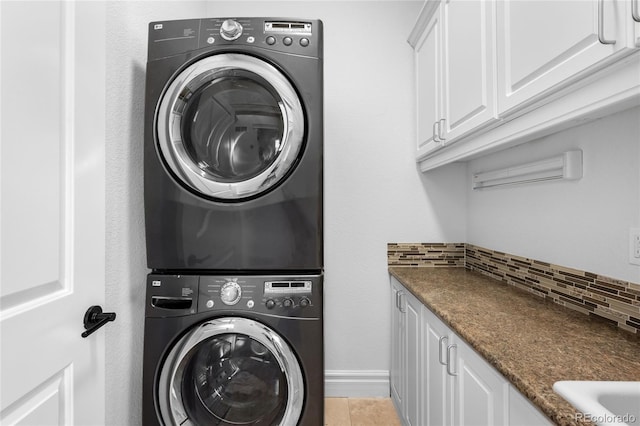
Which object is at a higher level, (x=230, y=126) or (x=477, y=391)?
(x=230, y=126)

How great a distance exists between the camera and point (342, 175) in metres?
2.20

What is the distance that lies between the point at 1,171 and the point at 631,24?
4.58ft

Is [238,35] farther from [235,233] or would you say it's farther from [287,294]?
[287,294]

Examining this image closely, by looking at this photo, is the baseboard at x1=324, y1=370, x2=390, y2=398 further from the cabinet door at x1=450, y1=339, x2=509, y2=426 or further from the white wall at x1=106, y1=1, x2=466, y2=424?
the cabinet door at x1=450, y1=339, x2=509, y2=426

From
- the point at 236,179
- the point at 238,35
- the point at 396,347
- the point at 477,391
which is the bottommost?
the point at 396,347

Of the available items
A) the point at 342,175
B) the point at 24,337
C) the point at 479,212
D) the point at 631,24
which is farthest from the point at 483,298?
the point at 24,337

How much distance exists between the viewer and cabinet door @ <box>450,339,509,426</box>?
811mm

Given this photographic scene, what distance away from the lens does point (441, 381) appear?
1203 millimetres

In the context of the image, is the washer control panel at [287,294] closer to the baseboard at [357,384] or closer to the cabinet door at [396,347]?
the cabinet door at [396,347]

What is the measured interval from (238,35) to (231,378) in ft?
4.76

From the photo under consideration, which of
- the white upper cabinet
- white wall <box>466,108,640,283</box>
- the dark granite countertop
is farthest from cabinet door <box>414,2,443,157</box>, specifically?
the dark granite countertop

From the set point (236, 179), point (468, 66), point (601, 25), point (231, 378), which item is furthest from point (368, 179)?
point (601, 25)

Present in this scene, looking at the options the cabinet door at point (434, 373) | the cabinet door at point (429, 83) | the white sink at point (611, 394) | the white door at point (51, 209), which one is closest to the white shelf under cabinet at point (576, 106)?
the cabinet door at point (429, 83)

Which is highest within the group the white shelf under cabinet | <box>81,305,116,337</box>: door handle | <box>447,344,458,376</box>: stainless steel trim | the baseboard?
the white shelf under cabinet
